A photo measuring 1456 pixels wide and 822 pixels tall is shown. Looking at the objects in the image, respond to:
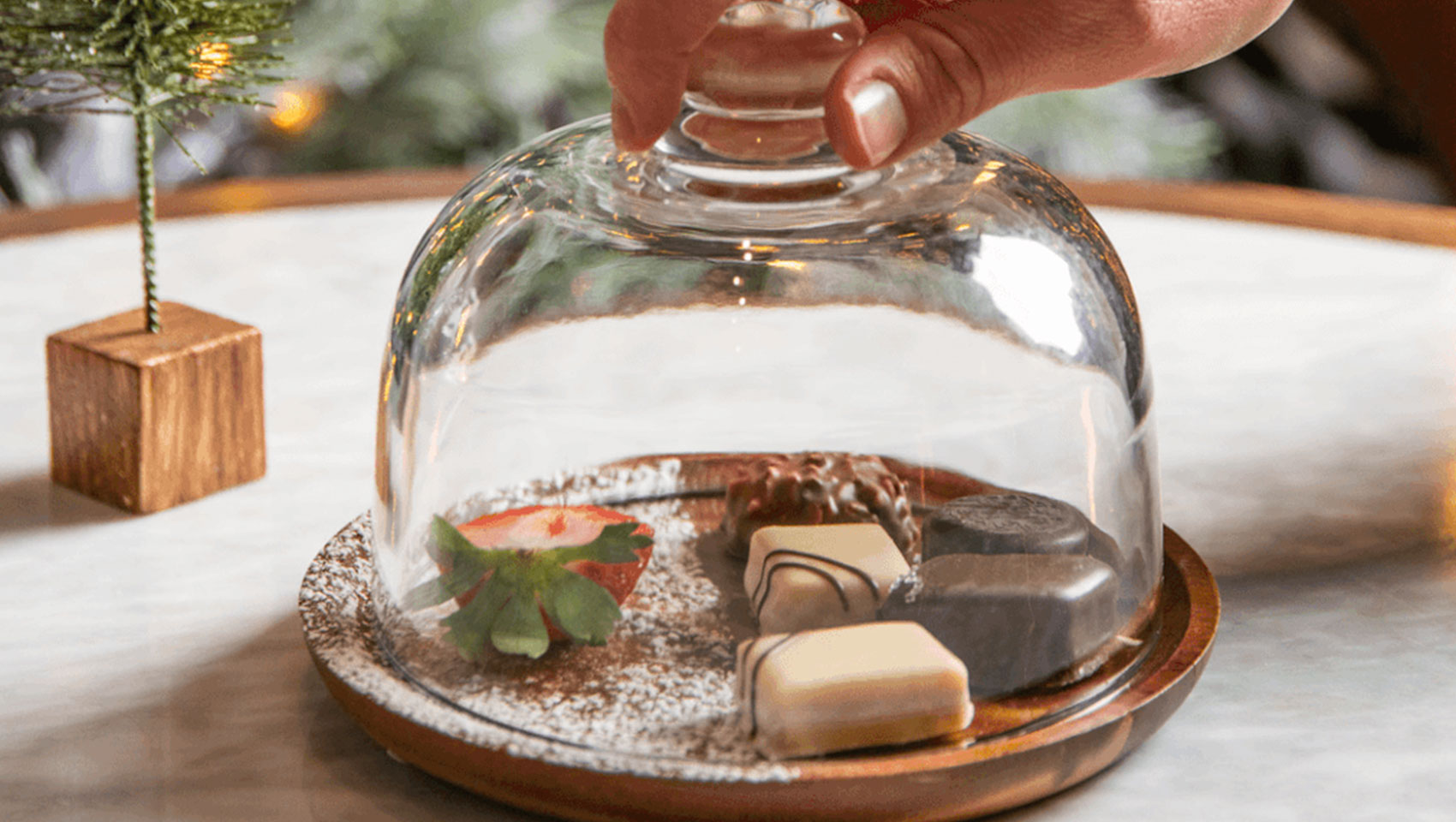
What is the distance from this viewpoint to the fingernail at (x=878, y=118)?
574 mm

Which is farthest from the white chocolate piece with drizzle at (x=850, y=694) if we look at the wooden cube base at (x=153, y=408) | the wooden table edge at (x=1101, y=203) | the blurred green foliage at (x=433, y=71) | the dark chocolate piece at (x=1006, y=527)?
the blurred green foliage at (x=433, y=71)

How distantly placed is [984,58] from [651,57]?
14 centimetres

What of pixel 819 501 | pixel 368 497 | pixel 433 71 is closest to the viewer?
pixel 819 501

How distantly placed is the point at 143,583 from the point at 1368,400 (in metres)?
0.79

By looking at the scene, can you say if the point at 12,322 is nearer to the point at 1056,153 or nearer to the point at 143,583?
the point at 143,583

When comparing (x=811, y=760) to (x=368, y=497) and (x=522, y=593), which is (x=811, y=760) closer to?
(x=522, y=593)

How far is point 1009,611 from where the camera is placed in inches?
22.5

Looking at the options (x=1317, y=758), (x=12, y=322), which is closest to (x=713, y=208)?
(x=1317, y=758)

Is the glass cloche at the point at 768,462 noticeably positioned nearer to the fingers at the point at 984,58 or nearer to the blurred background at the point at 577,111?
the fingers at the point at 984,58

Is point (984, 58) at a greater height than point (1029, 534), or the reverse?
point (984, 58)

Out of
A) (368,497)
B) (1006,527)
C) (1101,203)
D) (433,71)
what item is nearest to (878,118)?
(1006,527)

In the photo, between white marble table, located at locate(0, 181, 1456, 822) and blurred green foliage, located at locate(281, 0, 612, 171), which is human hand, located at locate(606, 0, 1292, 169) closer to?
white marble table, located at locate(0, 181, 1456, 822)

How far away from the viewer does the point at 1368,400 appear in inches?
39.8

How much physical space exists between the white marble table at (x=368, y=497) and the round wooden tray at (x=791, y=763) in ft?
0.09
